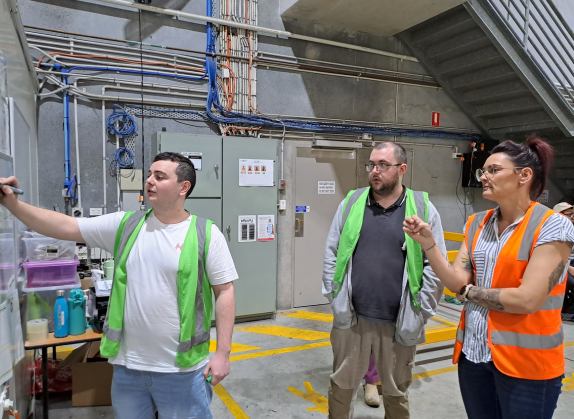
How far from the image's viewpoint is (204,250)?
1667 mm

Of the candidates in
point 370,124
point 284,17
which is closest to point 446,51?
point 370,124

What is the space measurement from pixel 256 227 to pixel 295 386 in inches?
72.2

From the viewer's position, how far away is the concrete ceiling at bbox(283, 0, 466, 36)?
4.22 meters

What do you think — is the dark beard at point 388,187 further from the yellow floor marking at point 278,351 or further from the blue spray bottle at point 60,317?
the yellow floor marking at point 278,351

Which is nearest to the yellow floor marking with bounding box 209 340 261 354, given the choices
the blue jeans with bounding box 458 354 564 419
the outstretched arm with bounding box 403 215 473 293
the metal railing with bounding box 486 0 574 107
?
the blue jeans with bounding box 458 354 564 419

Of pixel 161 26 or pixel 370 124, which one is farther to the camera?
pixel 370 124

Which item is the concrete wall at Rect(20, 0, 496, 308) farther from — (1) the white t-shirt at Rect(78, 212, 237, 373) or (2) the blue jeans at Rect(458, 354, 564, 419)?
(2) the blue jeans at Rect(458, 354, 564, 419)

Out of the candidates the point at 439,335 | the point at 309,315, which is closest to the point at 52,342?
the point at 309,315

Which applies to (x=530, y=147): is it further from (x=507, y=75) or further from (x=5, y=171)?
(x=507, y=75)

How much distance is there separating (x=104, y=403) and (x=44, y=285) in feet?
3.20

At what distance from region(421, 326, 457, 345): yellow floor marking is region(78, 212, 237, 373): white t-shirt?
2.71m

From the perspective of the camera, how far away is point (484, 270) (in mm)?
1536

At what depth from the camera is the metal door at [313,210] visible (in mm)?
5008

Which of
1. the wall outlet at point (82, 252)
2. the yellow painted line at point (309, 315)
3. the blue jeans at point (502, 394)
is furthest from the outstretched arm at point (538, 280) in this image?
the wall outlet at point (82, 252)
